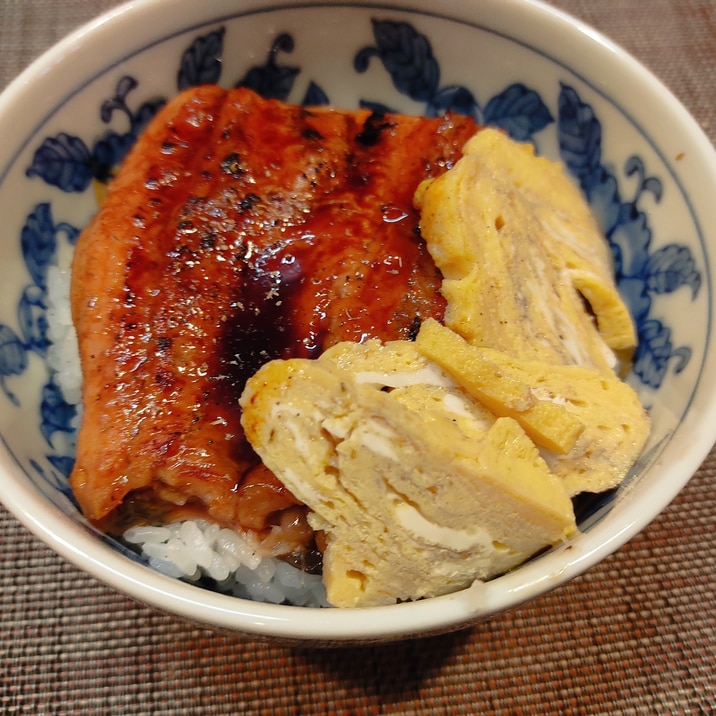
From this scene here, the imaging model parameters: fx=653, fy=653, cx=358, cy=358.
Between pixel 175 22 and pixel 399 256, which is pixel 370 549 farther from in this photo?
pixel 175 22

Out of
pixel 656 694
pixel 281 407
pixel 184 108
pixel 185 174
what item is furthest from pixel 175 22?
pixel 656 694

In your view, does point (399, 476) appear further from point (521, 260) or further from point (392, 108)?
point (392, 108)

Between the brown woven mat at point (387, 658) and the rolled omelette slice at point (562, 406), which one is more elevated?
the rolled omelette slice at point (562, 406)

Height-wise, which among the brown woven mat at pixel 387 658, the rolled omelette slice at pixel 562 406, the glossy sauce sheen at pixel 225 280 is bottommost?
the brown woven mat at pixel 387 658

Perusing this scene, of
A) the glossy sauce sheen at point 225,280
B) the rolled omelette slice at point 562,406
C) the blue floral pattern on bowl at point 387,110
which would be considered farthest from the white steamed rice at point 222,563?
the rolled omelette slice at point 562,406

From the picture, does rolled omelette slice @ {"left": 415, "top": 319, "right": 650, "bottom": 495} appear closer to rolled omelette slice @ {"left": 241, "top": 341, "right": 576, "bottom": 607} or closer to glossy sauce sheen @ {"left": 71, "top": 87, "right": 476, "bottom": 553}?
rolled omelette slice @ {"left": 241, "top": 341, "right": 576, "bottom": 607}

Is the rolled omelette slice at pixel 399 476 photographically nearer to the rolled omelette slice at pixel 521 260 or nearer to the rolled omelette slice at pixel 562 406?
the rolled omelette slice at pixel 562 406

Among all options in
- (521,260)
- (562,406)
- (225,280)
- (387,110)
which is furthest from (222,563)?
(387,110)
